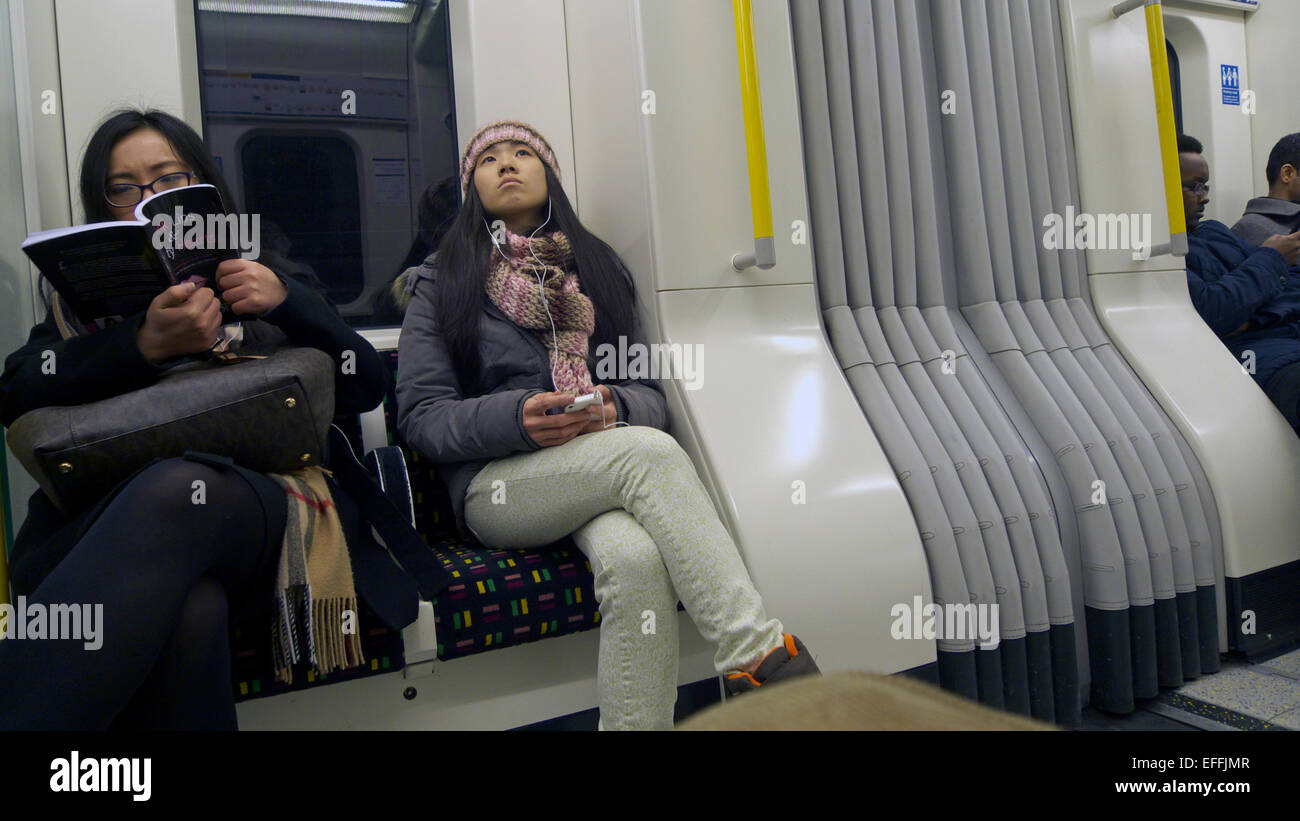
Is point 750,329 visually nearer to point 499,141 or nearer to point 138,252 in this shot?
point 499,141

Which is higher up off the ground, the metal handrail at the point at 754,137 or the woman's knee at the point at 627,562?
the metal handrail at the point at 754,137

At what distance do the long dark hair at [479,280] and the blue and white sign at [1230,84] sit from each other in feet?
10.4

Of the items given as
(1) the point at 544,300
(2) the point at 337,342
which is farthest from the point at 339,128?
(2) the point at 337,342

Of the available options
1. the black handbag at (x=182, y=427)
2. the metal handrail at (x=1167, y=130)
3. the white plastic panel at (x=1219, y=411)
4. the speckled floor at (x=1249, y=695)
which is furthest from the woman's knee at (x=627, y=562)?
the metal handrail at (x=1167, y=130)

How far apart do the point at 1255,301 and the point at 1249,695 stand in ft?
4.49

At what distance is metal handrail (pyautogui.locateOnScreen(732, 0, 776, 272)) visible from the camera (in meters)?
1.98

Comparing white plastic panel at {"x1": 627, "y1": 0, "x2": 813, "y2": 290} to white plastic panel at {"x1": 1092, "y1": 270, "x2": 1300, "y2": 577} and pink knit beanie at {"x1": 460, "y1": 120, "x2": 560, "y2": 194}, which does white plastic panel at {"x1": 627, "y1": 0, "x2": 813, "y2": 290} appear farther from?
white plastic panel at {"x1": 1092, "y1": 270, "x2": 1300, "y2": 577}

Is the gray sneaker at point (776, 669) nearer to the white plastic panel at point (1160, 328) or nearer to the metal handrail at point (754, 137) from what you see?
the metal handrail at point (754, 137)

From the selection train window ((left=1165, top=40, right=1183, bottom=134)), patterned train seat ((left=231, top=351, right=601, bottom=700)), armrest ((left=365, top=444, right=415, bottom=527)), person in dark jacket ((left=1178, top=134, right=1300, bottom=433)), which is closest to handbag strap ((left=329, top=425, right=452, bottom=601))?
patterned train seat ((left=231, top=351, right=601, bottom=700))

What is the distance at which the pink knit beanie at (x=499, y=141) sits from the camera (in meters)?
2.16

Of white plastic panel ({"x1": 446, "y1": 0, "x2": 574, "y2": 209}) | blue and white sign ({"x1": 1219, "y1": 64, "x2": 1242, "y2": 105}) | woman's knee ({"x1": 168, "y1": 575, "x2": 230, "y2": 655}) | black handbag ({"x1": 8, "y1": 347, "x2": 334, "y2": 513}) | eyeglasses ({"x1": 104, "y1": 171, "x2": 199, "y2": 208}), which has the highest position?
blue and white sign ({"x1": 1219, "y1": 64, "x2": 1242, "y2": 105})

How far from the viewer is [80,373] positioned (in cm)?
143

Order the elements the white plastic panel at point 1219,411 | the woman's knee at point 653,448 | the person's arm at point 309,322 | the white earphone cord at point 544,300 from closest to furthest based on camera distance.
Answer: the person's arm at point 309,322, the woman's knee at point 653,448, the white earphone cord at point 544,300, the white plastic panel at point 1219,411
